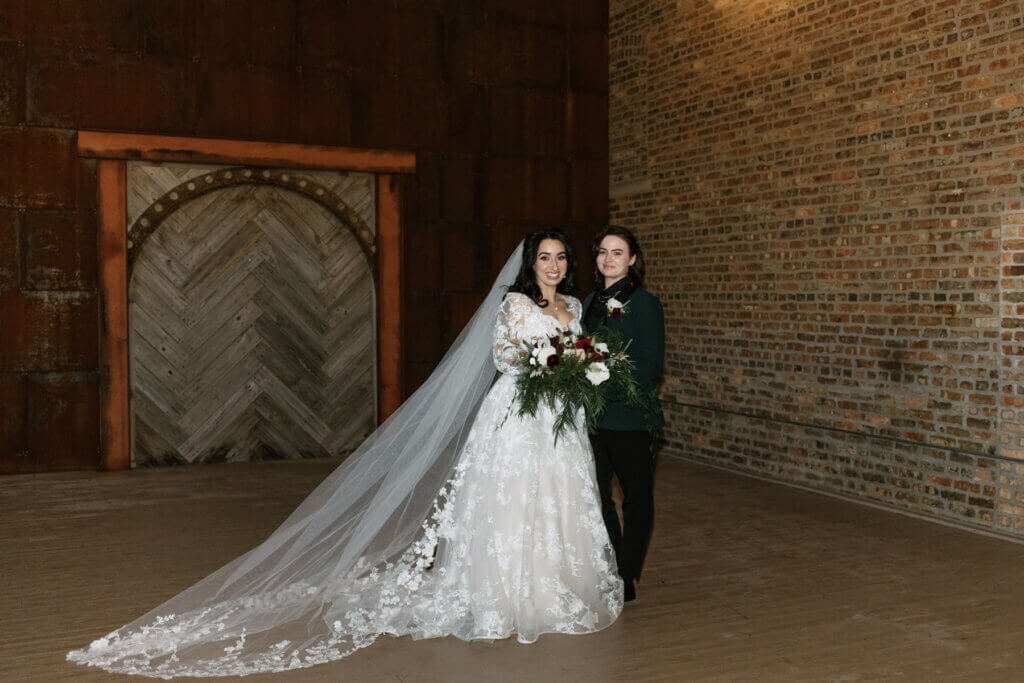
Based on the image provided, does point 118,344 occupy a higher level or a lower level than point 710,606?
higher

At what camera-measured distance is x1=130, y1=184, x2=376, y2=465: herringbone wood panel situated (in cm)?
857

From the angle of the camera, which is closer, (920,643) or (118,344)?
(920,643)

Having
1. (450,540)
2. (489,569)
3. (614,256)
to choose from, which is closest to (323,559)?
(450,540)

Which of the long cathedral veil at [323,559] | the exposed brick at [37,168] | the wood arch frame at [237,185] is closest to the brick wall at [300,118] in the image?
the exposed brick at [37,168]

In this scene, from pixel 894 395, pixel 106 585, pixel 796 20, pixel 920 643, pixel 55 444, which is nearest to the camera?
pixel 920 643

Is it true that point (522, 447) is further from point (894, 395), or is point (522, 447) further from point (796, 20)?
point (796, 20)

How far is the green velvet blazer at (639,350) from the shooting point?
471cm

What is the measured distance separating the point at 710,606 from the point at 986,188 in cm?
314

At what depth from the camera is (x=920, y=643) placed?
4.31m

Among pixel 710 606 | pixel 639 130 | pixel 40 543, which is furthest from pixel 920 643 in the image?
pixel 639 130

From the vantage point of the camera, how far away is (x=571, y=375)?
4.48 meters

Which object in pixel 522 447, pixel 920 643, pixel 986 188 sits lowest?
pixel 920 643

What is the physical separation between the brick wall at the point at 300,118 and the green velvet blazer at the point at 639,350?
15.9ft

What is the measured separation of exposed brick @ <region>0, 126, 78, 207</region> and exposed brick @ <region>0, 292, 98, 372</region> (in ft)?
2.39
